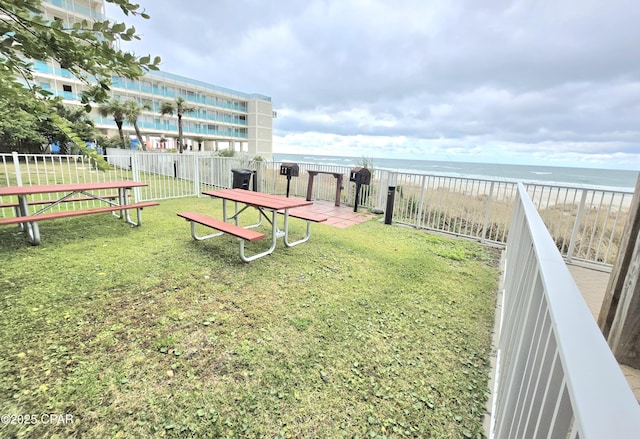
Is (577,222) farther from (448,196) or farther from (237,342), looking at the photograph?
(237,342)

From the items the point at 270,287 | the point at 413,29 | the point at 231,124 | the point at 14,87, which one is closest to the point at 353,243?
the point at 270,287

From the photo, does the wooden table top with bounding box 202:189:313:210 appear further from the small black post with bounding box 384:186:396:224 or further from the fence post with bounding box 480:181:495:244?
the fence post with bounding box 480:181:495:244

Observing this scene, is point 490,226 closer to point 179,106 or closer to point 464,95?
point 179,106

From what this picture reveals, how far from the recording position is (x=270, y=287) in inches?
130

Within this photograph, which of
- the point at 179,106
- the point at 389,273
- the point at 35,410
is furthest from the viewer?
the point at 179,106

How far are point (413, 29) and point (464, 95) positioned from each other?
2430 cm

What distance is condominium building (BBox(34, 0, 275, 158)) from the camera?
94.2 ft

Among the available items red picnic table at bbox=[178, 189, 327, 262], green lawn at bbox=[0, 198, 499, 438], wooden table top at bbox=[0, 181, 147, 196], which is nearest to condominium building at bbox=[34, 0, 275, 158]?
wooden table top at bbox=[0, 181, 147, 196]

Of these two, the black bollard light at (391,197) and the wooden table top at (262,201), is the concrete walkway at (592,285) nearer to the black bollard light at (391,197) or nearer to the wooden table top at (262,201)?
the black bollard light at (391,197)

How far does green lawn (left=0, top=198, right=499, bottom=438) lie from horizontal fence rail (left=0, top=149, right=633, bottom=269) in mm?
1388

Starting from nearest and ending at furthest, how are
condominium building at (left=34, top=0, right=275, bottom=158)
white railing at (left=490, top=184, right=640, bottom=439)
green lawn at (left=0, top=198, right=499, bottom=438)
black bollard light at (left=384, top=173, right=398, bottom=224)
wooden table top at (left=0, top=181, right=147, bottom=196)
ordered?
white railing at (left=490, top=184, right=640, bottom=439) < green lawn at (left=0, top=198, right=499, bottom=438) < wooden table top at (left=0, top=181, right=147, bottom=196) < black bollard light at (left=384, top=173, right=398, bottom=224) < condominium building at (left=34, top=0, right=275, bottom=158)

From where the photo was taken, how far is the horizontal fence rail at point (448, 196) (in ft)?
14.2

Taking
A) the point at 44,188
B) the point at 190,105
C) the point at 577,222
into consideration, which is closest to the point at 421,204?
the point at 577,222

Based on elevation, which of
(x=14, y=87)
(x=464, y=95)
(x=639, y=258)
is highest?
(x=464, y=95)
